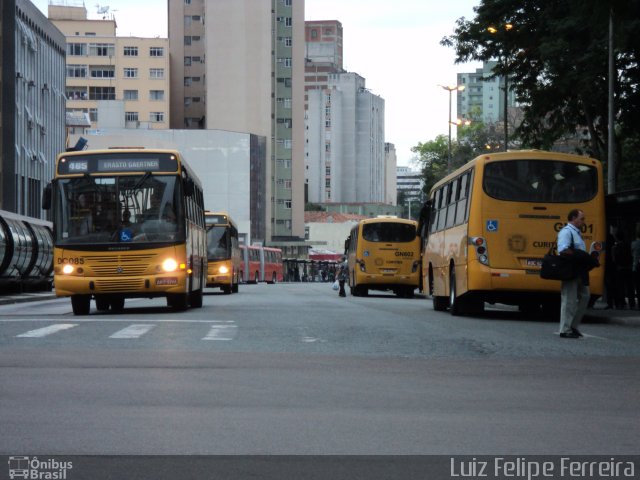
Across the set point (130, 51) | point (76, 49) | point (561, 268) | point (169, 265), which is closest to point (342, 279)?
point (169, 265)

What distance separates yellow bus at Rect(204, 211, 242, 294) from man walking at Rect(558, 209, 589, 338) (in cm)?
3237

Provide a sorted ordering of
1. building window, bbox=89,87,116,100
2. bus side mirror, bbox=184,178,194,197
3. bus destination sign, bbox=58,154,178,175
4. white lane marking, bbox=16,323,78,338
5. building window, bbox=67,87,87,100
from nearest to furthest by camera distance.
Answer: white lane marking, bbox=16,323,78,338 < bus destination sign, bbox=58,154,178,175 < bus side mirror, bbox=184,178,194,197 < building window, bbox=89,87,116,100 < building window, bbox=67,87,87,100

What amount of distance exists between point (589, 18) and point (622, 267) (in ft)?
39.1

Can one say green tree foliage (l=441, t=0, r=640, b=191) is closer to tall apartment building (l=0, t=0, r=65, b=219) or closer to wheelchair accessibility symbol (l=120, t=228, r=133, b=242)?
wheelchair accessibility symbol (l=120, t=228, r=133, b=242)

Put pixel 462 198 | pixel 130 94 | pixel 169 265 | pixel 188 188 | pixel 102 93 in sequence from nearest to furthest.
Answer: pixel 169 265
pixel 188 188
pixel 462 198
pixel 130 94
pixel 102 93

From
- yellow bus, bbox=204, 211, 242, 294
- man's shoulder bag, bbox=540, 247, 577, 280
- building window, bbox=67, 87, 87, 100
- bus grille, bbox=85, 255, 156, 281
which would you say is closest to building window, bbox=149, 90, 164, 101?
building window, bbox=67, 87, 87, 100

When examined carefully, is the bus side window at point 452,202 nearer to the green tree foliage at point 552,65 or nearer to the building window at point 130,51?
the green tree foliage at point 552,65

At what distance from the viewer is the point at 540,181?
78.2ft

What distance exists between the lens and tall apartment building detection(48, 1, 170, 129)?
139 metres

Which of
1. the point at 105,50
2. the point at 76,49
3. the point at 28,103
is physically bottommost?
the point at 28,103

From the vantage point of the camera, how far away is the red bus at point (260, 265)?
83.7 meters

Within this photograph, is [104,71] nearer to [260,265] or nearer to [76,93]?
[76,93]

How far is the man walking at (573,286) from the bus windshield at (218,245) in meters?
33.9

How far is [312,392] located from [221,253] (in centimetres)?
4101
